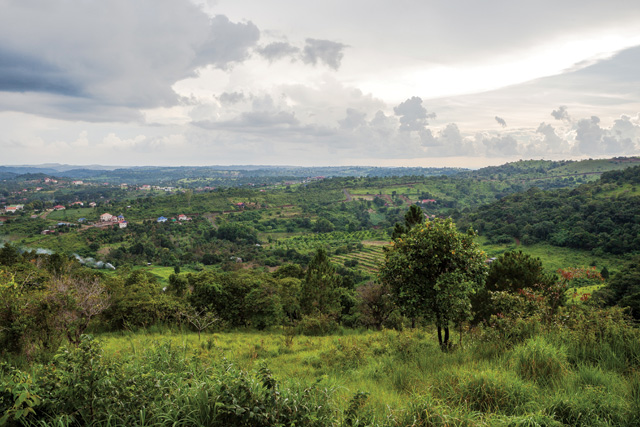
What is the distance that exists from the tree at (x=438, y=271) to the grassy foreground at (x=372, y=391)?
234 centimetres

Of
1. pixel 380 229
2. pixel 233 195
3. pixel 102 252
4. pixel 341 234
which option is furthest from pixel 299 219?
pixel 102 252

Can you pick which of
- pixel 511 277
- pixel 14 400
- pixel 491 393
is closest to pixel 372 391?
pixel 491 393

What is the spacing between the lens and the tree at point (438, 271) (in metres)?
8.31

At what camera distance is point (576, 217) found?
8212 centimetres

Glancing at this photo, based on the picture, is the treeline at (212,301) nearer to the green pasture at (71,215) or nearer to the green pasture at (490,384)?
the green pasture at (490,384)

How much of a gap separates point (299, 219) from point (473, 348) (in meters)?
123

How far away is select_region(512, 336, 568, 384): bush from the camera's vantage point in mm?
4590

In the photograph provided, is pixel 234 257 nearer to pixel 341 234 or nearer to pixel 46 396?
pixel 341 234

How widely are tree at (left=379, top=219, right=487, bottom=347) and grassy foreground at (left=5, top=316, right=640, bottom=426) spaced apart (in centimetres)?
234

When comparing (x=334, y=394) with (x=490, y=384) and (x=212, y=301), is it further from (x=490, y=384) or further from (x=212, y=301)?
(x=212, y=301)

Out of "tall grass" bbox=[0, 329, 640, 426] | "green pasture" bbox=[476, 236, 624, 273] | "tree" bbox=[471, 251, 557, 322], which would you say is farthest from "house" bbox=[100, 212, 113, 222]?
"tall grass" bbox=[0, 329, 640, 426]

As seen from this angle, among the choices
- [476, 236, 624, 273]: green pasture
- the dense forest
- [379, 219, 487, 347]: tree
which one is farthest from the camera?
[476, 236, 624, 273]: green pasture

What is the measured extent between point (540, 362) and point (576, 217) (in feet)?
328

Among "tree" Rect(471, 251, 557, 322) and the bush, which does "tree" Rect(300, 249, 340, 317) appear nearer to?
"tree" Rect(471, 251, 557, 322)
